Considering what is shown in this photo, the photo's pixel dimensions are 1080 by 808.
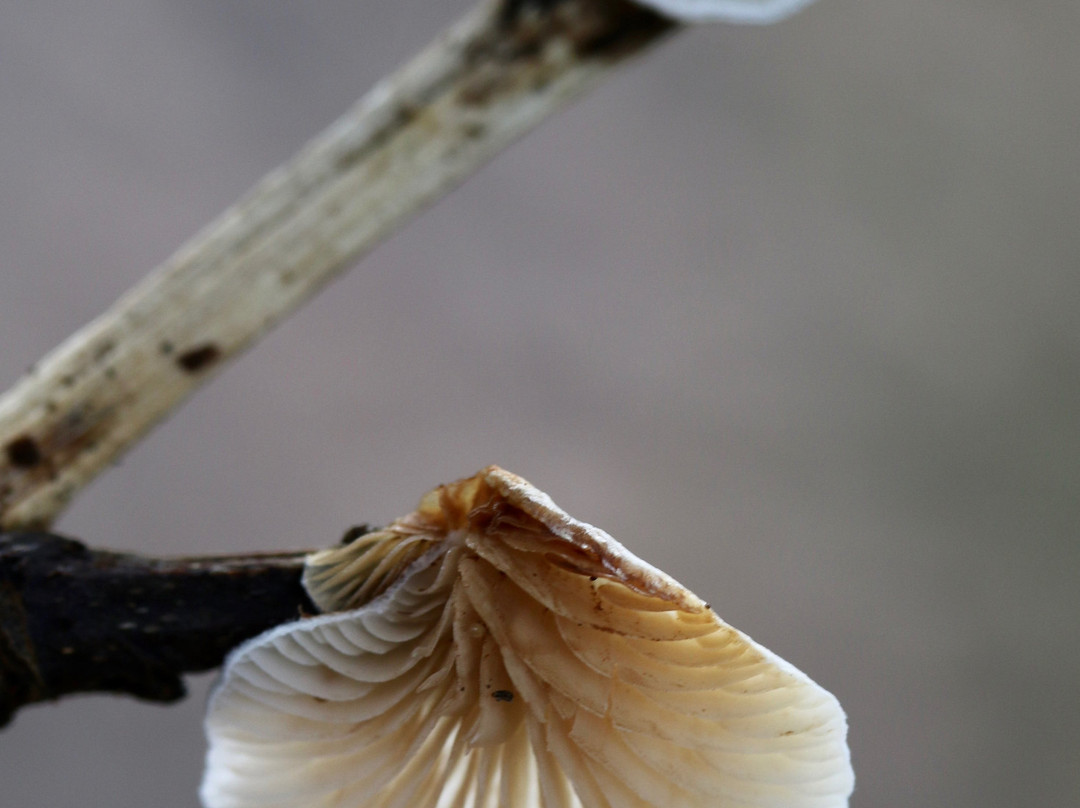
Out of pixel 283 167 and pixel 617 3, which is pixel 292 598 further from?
pixel 617 3

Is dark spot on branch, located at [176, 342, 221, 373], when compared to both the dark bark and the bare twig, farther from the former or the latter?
the dark bark

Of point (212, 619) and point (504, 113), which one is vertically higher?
point (504, 113)

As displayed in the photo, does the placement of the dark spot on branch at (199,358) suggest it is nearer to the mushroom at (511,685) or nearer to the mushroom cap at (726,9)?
the mushroom at (511,685)

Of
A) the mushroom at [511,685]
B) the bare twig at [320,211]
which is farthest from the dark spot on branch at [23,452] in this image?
the mushroom at [511,685]

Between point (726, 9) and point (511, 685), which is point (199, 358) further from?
point (726, 9)

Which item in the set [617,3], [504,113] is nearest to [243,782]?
[504,113]

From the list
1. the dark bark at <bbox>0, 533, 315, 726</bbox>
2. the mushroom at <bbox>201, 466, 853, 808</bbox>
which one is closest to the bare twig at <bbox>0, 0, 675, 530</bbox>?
the dark bark at <bbox>0, 533, 315, 726</bbox>

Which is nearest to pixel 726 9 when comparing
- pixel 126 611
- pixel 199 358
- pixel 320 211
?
pixel 320 211
